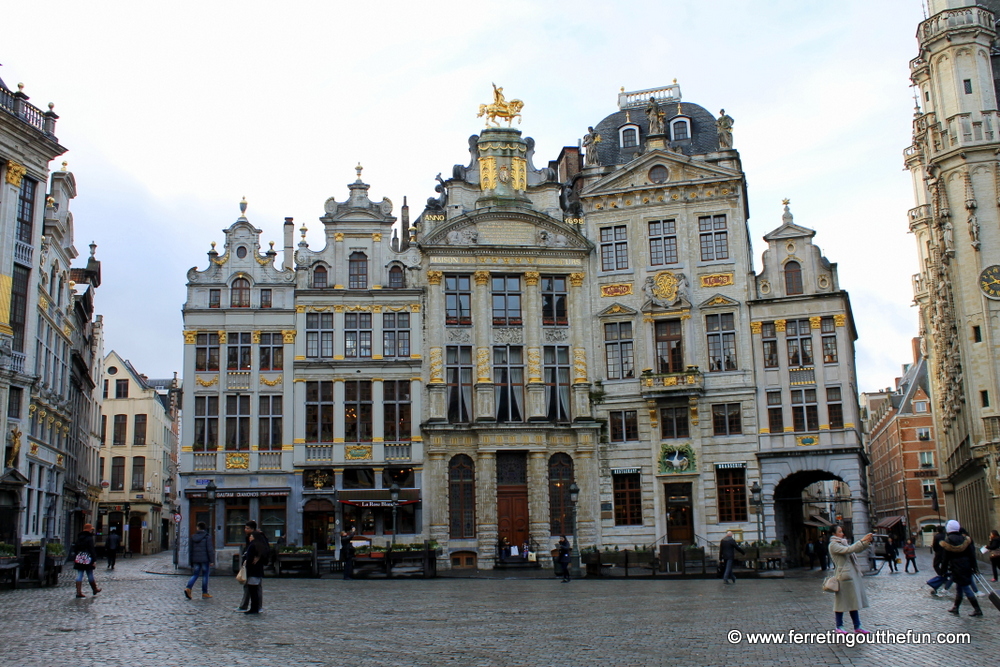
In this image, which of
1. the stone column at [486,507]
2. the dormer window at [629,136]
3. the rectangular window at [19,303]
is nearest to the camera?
the rectangular window at [19,303]

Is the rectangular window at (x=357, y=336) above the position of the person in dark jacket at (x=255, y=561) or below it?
above

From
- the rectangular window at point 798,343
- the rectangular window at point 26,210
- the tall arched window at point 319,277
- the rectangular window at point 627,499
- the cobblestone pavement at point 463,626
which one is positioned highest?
the rectangular window at point 26,210

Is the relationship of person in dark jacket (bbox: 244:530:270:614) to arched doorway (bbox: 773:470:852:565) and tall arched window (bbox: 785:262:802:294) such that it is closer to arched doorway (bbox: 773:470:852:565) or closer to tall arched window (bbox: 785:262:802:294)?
arched doorway (bbox: 773:470:852:565)

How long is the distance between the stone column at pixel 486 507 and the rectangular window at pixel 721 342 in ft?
38.3

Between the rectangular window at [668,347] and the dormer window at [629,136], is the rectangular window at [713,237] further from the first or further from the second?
the dormer window at [629,136]

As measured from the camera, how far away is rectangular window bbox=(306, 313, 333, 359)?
1838 inches

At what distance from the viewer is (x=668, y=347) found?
4772 cm

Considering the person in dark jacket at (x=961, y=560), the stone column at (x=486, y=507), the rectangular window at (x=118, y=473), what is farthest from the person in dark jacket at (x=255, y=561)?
the rectangular window at (x=118, y=473)

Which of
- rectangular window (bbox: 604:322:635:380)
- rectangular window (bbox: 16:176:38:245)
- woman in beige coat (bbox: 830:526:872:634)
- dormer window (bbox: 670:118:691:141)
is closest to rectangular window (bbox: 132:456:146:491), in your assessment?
rectangular window (bbox: 16:176:38:245)

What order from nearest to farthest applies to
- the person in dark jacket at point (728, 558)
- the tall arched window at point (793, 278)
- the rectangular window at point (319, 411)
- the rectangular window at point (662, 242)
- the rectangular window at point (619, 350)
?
the person in dark jacket at point (728, 558), the rectangular window at point (319, 411), the tall arched window at point (793, 278), the rectangular window at point (619, 350), the rectangular window at point (662, 242)

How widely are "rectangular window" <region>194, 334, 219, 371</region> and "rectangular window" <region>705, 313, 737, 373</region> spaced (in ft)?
78.0

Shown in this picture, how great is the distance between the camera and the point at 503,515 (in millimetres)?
45969

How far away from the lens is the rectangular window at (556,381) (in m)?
47.5

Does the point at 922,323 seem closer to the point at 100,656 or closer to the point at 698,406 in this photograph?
the point at 698,406
